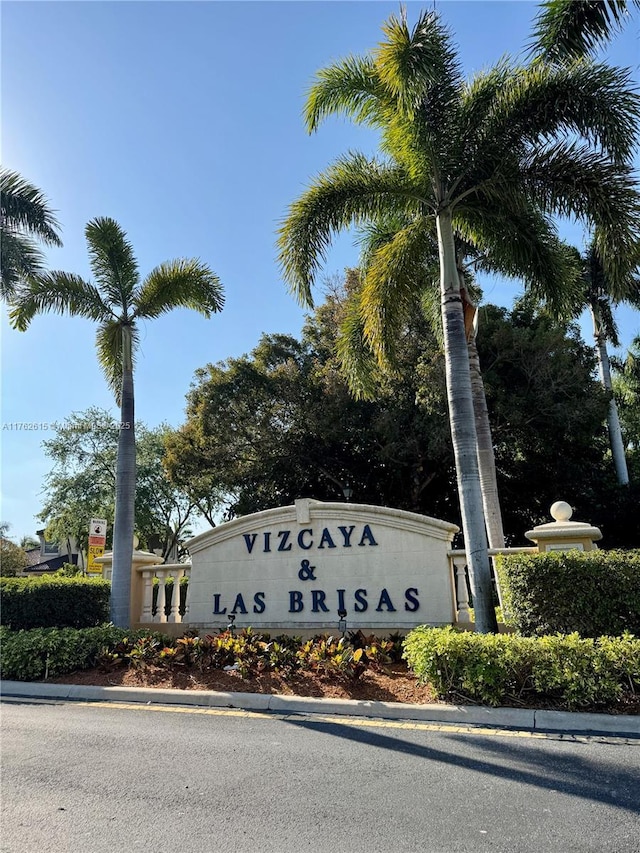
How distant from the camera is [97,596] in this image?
1080 cm

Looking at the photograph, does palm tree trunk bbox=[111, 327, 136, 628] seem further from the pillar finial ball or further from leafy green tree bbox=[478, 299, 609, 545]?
leafy green tree bbox=[478, 299, 609, 545]

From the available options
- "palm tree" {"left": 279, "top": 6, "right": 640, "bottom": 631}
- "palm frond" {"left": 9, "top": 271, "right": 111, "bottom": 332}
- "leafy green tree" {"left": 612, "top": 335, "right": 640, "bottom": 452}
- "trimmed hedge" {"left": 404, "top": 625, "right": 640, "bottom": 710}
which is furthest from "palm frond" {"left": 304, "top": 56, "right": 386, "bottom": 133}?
"leafy green tree" {"left": 612, "top": 335, "right": 640, "bottom": 452}

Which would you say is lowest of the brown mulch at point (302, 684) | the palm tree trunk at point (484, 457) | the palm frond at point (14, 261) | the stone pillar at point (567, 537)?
the brown mulch at point (302, 684)

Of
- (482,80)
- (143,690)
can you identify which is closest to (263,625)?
(143,690)

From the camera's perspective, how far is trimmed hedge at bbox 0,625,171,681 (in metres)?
8.31

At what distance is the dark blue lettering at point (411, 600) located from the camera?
8.79 m

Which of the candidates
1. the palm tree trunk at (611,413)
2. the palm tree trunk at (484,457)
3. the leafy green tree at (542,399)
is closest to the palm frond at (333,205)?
the palm tree trunk at (484,457)

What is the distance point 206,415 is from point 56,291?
10.6 metres

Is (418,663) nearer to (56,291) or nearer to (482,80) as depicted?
(482,80)

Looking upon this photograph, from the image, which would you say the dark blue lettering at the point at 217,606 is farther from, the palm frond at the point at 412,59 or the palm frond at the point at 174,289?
the palm frond at the point at 412,59

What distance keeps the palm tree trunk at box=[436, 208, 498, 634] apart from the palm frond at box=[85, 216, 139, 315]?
20.5ft

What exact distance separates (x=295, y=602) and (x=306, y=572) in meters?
0.52

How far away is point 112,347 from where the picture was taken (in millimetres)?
12375

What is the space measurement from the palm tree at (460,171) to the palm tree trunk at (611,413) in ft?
44.1
